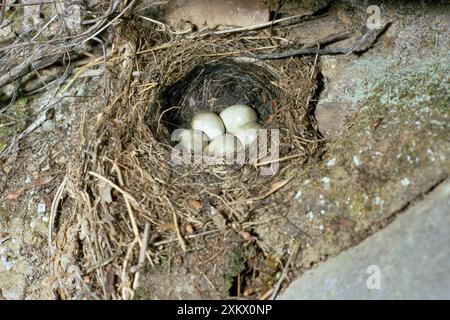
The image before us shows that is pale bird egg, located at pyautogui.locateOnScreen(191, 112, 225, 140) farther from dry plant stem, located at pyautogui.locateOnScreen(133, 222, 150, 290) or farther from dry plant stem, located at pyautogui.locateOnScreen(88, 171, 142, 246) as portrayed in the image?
dry plant stem, located at pyautogui.locateOnScreen(133, 222, 150, 290)

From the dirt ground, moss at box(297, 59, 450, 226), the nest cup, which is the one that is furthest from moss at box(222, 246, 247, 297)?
the nest cup

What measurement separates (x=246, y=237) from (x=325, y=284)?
33cm

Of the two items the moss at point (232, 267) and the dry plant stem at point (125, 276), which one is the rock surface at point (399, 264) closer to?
the moss at point (232, 267)

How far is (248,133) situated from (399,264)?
0.98 meters

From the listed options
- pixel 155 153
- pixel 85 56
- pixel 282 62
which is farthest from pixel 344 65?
pixel 85 56

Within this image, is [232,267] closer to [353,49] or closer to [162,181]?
[162,181]

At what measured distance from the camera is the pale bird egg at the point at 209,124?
2.69m

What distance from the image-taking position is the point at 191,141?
2619mm

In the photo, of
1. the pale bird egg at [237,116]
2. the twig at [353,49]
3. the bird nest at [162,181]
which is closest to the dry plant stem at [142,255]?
the bird nest at [162,181]

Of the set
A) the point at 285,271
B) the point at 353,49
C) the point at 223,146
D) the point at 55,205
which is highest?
the point at 353,49

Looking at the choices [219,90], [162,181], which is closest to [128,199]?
[162,181]

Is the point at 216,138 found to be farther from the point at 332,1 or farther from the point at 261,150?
the point at 332,1

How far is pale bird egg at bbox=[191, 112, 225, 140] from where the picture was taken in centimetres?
269

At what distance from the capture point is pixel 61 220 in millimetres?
2395
